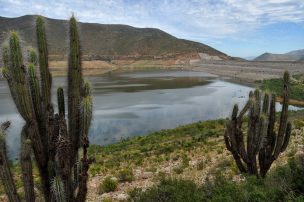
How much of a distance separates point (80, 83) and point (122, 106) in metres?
33.6

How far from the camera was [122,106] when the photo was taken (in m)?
40.8

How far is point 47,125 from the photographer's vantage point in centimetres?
734

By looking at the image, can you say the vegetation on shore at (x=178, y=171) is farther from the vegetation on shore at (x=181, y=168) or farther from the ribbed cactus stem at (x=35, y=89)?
the ribbed cactus stem at (x=35, y=89)

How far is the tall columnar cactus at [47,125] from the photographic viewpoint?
675 centimetres

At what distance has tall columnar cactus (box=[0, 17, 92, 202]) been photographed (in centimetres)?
675

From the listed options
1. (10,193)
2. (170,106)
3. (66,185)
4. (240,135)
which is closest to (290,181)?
(240,135)

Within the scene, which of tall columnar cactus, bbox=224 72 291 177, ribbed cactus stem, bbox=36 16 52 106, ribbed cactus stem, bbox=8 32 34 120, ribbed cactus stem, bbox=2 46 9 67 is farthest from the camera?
tall columnar cactus, bbox=224 72 291 177

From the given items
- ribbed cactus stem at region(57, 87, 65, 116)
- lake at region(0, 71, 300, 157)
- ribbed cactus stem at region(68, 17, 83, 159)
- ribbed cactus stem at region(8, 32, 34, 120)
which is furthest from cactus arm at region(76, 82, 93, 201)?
lake at region(0, 71, 300, 157)

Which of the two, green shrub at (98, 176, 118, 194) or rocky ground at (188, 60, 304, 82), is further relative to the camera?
rocky ground at (188, 60, 304, 82)

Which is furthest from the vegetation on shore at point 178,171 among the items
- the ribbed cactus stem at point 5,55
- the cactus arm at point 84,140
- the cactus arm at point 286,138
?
the ribbed cactus stem at point 5,55

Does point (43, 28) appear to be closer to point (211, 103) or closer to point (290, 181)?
point (290, 181)

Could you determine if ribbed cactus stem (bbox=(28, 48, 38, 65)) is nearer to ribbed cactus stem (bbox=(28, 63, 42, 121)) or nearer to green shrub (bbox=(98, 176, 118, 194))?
ribbed cactus stem (bbox=(28, 63, 42, 121))

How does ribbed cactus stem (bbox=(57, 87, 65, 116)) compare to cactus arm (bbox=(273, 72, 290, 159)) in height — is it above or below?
above

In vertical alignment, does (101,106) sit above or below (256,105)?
below
